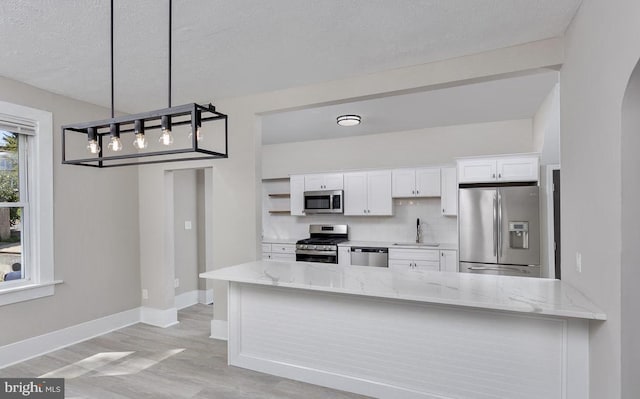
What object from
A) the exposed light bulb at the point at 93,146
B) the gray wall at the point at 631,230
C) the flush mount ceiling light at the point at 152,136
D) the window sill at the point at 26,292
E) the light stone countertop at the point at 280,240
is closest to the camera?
the gray wall at the point at 631,230

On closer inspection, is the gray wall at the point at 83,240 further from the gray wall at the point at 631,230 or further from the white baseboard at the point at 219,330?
the gray wall at the point at 631,230

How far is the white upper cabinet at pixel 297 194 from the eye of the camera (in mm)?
6242

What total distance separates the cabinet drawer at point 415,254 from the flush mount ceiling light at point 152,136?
2732 mm

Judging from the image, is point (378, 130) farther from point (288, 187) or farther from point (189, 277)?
point (189, 277)

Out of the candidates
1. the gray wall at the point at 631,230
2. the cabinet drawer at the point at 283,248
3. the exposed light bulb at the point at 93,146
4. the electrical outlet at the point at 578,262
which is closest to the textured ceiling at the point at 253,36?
the exposed light bulb at the point at 93,146

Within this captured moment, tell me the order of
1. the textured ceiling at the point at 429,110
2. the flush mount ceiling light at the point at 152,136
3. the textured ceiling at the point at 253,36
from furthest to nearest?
the textured ceiling at the point at 429,110, the textured ceiling at the point at 253,36, the flush mount ceiling light at the point at 152,136

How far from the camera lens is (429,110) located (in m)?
4.54

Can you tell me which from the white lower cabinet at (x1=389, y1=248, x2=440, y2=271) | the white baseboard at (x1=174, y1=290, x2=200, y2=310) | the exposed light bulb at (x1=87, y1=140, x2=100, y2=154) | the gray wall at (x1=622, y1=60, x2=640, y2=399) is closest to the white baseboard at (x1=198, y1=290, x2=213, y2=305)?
the white baseboard at (x1=174, y1=290, x2=200, y2=310)

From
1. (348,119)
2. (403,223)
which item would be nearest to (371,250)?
(403,223)

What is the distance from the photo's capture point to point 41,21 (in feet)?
7.54

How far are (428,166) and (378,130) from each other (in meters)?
0.94

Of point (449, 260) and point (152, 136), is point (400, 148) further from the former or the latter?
point (152, 136)

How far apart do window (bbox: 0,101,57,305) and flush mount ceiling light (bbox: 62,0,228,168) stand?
29 centimetres

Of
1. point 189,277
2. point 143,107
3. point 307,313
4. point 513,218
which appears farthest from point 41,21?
point 513,218
